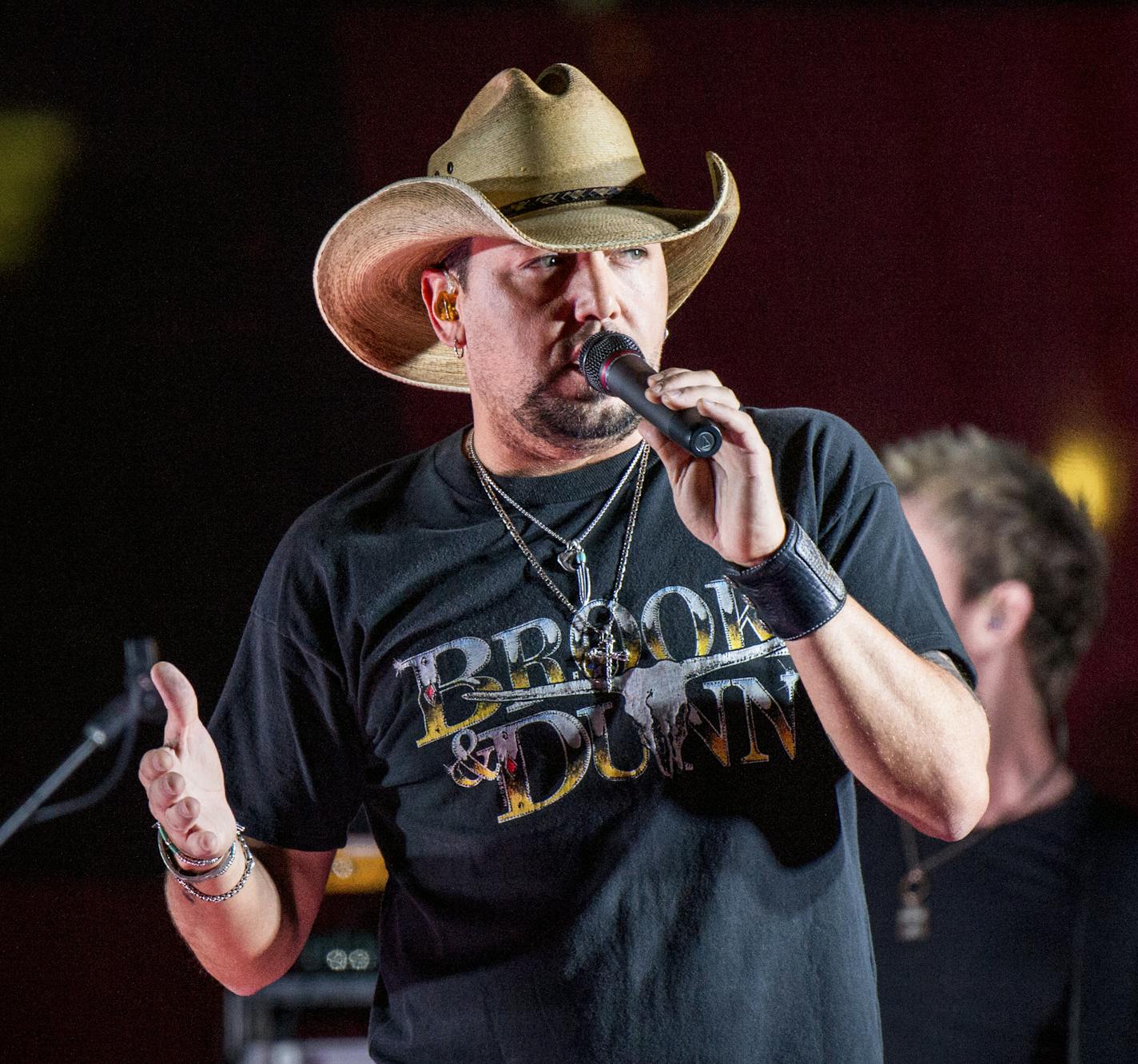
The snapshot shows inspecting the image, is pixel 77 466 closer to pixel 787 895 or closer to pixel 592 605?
pixel 592 605

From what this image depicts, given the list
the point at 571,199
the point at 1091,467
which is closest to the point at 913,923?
the point at 1091,467

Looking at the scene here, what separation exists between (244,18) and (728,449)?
74.8 inches

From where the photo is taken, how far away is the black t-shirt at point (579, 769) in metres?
1.27

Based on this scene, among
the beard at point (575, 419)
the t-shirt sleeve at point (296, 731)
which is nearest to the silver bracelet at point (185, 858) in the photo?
the t-shirt sleeve at point (296, 731)

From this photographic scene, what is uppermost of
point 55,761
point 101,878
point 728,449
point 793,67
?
point 793,67

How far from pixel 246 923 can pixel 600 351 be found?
2.55 feet

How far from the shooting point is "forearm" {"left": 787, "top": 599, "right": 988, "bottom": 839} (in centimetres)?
114

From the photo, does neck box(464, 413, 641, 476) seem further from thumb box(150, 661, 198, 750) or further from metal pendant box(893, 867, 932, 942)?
metal pendant box(893, 867, 932, 942)

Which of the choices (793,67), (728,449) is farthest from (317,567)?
(793,67)

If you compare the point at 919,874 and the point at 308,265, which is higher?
the point at 308,265

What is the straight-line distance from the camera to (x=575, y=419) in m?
1.39

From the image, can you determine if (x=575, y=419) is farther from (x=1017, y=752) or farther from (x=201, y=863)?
(x=1017, y=752)

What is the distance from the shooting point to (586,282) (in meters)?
1.36

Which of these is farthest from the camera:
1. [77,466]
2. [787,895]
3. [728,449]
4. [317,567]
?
[77,466]
